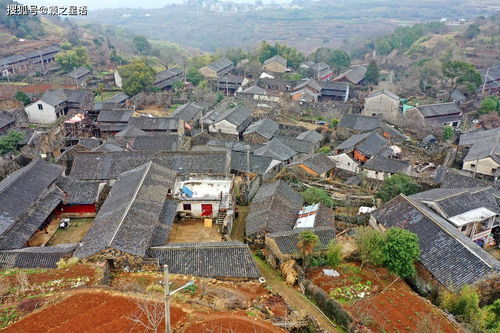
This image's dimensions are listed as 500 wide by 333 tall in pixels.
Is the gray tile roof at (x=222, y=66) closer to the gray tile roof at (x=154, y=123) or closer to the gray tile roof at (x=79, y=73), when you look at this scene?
the gray tile roof at (x=79, y=73)

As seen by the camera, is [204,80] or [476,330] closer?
[476,330]

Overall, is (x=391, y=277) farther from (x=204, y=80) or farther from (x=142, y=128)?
(x=204, y=80)

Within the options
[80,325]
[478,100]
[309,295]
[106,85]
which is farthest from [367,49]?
[80,325]

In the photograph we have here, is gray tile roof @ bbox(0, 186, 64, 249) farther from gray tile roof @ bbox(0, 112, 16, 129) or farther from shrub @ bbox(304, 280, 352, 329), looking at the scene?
gray tile roof @ bbox(0, 112, 16, 129)

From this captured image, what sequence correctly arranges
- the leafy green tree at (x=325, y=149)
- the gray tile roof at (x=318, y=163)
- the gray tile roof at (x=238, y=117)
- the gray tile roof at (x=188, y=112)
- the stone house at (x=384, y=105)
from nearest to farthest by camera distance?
the gray tile roof at (x=318, y=163)
the leafy green tree at (x=325, y=149)
the gray tile roof at (x=238, y=117)
the gray tile roof at (x=188, y=112)
the stone house at (x=384, y=105)

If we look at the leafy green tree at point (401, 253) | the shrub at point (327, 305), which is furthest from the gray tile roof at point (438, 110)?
the shrub at point (327, 305)

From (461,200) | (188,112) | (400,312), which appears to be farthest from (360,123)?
(400,312)

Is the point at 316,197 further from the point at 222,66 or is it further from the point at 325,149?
the point at 222,66
